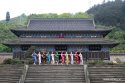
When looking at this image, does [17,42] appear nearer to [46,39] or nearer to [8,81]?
[46,39]

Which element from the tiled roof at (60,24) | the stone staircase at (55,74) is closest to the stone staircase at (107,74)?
the stone staircase at (55,74)

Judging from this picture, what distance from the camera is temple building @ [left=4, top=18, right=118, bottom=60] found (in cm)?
3841

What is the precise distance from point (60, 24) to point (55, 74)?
1693cm

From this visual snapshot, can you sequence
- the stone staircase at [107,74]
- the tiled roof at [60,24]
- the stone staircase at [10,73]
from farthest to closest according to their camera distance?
the tiled roof at [60,24] → the stone staircase at [10,73] → the stone staircase at [107,74]

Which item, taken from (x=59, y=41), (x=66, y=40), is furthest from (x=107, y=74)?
(x=66, y=40)

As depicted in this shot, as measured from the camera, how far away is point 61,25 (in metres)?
42.5

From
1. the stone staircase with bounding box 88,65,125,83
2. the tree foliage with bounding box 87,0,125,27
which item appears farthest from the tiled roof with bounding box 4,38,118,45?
the tree foliage with bounding box 87,0,125,27

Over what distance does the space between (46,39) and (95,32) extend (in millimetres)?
5937

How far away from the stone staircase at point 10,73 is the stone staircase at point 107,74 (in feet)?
18.4

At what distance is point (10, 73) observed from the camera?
26688 millimetres

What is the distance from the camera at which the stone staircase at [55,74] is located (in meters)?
25.2

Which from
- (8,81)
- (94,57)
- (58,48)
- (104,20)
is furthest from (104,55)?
(104,20)

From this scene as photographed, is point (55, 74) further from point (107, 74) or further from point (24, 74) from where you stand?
point (107, 74)

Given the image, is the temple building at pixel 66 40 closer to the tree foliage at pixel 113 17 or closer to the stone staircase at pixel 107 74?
the stone staircase at pixel 107 74
